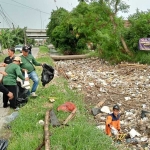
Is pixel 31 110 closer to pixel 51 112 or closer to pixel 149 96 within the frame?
pixel 51 112

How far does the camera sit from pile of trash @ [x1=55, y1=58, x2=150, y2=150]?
674cm

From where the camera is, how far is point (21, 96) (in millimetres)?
8242

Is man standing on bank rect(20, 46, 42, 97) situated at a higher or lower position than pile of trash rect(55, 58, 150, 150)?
higher

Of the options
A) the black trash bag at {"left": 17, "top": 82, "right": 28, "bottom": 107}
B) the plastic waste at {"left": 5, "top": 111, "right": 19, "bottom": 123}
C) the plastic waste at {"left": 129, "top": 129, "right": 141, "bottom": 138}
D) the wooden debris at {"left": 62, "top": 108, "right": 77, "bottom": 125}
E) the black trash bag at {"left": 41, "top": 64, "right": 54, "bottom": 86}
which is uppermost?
the black trash bag at {"left": 41, "top": 64, "right": 54, "bottom": 86}

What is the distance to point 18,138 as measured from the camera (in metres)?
5.48

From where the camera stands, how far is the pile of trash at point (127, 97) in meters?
6.74

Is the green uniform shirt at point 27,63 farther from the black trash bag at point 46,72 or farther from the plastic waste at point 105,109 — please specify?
the plastic waste at point 105,109

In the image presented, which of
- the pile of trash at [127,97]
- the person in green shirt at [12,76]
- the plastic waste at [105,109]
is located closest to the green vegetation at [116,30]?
the pile of trash at [127,97]

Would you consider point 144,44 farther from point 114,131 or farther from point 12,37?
point 12,37

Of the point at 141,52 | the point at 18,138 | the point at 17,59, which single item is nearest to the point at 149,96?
the point at 17,59

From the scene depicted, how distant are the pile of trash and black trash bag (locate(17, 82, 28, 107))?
201 cm

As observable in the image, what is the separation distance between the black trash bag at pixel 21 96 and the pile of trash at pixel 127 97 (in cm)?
201

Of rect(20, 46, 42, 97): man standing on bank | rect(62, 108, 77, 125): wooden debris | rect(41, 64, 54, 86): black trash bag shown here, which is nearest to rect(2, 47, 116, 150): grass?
rect(62, 108, 77, 125): wooden debris

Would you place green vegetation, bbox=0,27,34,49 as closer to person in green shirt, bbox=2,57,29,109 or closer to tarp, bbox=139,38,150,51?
tarp, bbox=139,38,150,51
